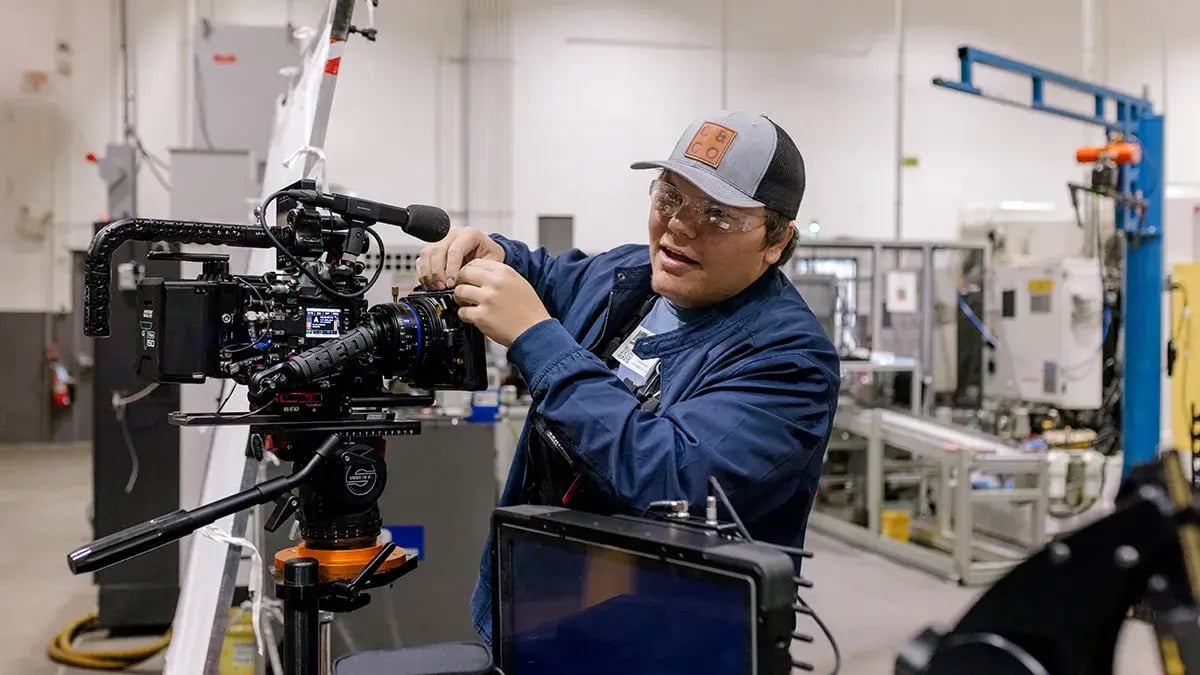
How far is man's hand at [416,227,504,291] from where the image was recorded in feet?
4.75

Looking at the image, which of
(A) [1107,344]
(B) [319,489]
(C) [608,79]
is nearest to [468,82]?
(C) [608,79]

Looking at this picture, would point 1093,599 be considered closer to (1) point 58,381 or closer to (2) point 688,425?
(2) point 688,425

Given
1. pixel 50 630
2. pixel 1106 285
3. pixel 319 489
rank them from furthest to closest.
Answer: pixel 1106 285
pixel 50 630
pixel 319 489

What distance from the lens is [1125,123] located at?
4641mm

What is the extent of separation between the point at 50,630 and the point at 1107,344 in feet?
20.7

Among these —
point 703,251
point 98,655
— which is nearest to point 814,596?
point 98,655

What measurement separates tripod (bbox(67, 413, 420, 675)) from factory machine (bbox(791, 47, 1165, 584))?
3.47 metres

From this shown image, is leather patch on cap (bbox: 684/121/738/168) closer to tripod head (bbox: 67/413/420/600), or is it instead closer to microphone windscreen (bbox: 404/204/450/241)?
microphone windscreen (bbox: 404/204/450/241)

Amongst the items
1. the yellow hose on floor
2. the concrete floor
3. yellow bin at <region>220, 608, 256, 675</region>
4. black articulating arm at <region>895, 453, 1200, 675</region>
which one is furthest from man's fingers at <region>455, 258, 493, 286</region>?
the yellow hose on floor

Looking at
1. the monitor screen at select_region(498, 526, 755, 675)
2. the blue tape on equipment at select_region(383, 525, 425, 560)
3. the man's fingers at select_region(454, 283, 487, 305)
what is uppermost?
the man's fingers at select_region(454, 283, 487, 305)

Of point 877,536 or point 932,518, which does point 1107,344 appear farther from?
point 877,536

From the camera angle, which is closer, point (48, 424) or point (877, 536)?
point (877, 536)

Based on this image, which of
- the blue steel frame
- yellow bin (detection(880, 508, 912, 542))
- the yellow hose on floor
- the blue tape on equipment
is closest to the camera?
the blue tape on equipment

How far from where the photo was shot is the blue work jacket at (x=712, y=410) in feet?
3.59
